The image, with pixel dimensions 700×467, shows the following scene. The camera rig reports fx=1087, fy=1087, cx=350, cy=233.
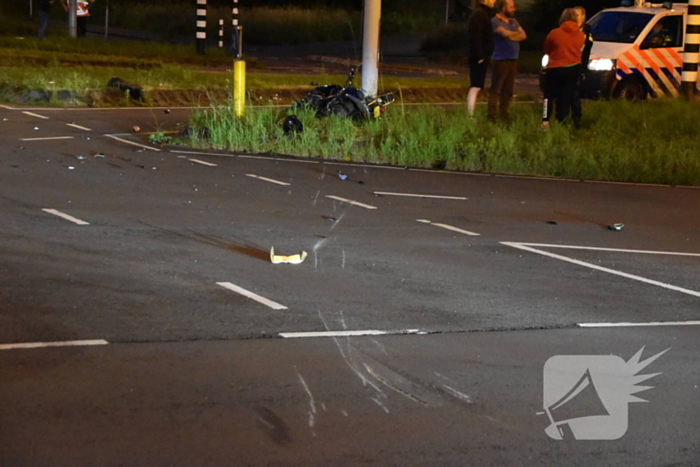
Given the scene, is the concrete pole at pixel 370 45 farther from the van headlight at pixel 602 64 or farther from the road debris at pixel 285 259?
the road debris at pixel 285 259

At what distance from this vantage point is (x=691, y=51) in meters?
18.5

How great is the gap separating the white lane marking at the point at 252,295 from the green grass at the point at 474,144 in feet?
20.1

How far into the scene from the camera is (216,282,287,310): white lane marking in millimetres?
5941

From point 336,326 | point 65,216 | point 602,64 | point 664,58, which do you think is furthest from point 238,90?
point 336,326

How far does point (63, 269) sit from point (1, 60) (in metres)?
15.4

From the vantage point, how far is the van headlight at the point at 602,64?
17.8 meters

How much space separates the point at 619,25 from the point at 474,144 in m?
7.07

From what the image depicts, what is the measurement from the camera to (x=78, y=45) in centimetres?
2517

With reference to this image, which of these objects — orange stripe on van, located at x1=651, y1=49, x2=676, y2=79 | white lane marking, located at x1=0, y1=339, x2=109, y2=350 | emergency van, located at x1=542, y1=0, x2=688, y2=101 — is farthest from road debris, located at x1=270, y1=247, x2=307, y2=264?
orange stripe on van, located at x1=651, y1=49, x2=676, y2=79

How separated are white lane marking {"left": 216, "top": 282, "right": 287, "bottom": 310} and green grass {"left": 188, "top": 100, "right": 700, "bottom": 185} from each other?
6.12 metres

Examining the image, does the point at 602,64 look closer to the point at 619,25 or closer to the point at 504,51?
the point at 619,25

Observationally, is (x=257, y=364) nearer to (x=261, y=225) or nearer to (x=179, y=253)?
(x=179, y=253)

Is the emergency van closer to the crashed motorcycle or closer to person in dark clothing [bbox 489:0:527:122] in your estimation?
person in dark clothing [bbox 489:0:527:122]

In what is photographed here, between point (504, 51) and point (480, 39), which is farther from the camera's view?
point (504, 51)
